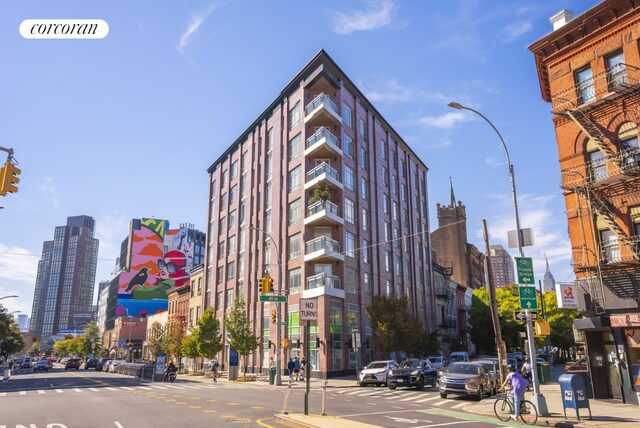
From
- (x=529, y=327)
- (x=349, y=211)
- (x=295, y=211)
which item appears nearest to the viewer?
(x=529, y=327)

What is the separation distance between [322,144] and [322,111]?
3.33m

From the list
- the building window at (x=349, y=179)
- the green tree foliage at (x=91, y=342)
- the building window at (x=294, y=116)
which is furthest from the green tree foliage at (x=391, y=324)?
the green tree foliage at (x=91, y=342)

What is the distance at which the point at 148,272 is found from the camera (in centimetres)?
12850

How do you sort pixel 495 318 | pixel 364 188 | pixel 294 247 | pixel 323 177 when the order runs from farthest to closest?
pixel 364 188
pixel 294 247
pixel 323 177
pixel 495 318

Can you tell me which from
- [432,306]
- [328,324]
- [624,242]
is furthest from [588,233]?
[432,306]

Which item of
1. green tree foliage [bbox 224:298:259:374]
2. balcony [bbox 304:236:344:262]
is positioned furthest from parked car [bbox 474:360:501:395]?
green tree foliage [bbox 224:298:259:374]

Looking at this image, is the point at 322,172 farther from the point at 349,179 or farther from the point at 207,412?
the point at 207,412

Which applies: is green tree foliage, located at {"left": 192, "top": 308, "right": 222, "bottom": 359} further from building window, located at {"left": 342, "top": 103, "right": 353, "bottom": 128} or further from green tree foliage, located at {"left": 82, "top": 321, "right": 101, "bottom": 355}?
green tree foliage, located at {"left": 82, "top": 321, "right": 101, "bottom": 355}

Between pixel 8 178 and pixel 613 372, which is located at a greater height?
pixel 8 178

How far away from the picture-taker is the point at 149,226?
135125mm

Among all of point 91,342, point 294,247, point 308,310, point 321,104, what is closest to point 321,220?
point 294,247

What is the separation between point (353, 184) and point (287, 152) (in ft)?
23.4

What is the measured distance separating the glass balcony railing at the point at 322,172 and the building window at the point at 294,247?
5401mm

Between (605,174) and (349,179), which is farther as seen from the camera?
(349,179)
